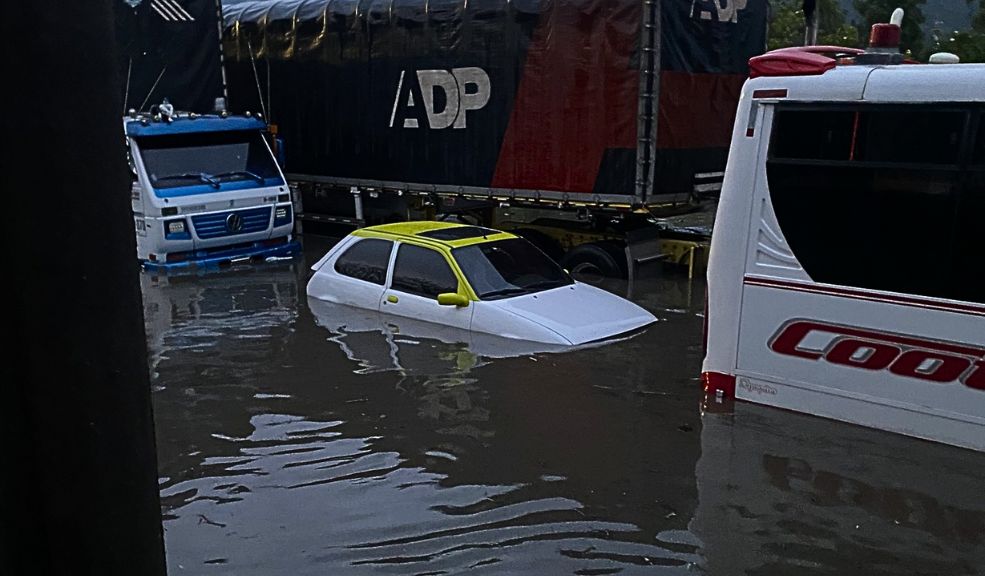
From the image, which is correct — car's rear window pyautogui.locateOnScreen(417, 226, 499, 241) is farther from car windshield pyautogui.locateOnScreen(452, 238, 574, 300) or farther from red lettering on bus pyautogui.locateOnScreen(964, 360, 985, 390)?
red lettering on bus pyautogui.locateOnScreen(964, 360, 985, 390)

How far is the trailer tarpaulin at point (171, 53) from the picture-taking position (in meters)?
14.7

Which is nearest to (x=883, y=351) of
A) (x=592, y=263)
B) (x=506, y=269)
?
(x=506, y=269)

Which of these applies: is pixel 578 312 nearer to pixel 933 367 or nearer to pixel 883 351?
pixel 883 351

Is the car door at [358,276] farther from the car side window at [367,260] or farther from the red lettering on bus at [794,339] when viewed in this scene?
the red lettering on bus at [794,339]

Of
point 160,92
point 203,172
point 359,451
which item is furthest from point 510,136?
point 359,451

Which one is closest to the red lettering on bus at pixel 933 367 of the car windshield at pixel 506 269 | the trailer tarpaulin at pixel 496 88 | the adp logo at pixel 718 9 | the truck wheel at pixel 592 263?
the car windshield at pixel 506 269

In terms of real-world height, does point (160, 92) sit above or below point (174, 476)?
above

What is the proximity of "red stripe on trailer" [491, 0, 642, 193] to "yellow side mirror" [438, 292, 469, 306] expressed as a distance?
3.98 metres

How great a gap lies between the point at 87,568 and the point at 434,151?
43.6 feet

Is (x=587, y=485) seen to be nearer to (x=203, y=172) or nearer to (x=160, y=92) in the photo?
(x=203, y=172)

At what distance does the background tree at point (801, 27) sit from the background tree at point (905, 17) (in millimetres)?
643

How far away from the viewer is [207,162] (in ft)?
48.9

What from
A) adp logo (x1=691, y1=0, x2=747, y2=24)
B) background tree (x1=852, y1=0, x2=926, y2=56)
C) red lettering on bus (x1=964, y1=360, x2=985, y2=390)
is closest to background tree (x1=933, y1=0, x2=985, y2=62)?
background tree (x1=852, y1=0, x2=926, y2=56)

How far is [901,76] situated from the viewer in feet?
18.7
